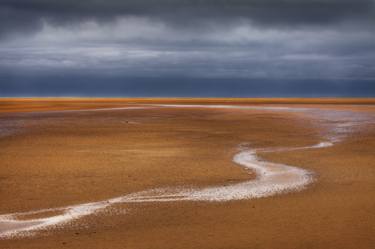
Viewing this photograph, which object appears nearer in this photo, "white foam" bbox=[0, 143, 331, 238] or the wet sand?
the wet sand

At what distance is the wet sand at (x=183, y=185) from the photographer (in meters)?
8.18

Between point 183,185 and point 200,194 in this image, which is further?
point 183,185

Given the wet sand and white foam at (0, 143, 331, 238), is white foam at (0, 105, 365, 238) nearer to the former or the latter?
white foam at (0, 143, 331, 238)

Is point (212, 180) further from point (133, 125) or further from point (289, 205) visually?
point (133, 125)

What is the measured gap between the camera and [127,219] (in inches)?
367

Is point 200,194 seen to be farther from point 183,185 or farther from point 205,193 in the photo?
point 183,185

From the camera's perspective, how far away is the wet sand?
8180 mm

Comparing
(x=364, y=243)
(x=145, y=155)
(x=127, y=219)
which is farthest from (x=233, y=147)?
(x=364, y=243)

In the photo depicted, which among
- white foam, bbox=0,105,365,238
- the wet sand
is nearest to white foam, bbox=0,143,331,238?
white foam, bbox=0,105,365,238

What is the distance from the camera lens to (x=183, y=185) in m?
12.4

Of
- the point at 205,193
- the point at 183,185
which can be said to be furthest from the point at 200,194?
the point at 183,185

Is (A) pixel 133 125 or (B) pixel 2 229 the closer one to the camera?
(B) pixel 2 229

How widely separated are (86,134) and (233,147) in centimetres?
742

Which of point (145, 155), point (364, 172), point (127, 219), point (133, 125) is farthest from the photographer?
point (133, 125)
